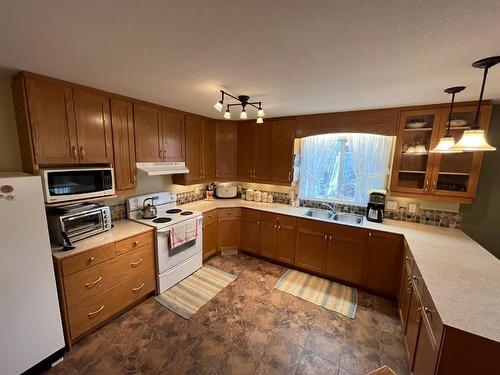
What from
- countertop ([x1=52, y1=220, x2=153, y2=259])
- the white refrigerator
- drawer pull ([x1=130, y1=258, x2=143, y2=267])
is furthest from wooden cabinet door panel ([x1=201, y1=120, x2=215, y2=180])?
the white refrigerator

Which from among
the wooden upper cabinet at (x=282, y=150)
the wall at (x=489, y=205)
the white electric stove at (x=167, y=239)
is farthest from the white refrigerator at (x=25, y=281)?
the wall at (x=489, y=205)

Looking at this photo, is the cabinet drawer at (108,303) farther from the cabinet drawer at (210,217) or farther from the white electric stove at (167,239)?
the cabinet drawer at (210,217)

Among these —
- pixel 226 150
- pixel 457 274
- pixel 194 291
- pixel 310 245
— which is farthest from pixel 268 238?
pixel 457 274

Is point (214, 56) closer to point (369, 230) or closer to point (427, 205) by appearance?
point (369, 230)

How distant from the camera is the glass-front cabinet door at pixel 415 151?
242cm

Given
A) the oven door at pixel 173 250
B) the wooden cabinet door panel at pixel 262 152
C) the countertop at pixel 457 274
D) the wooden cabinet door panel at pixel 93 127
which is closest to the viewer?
the countertop at pixel 457 274

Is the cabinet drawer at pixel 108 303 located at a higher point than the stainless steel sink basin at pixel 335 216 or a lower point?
lower

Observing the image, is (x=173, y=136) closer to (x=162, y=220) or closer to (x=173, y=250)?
(x=162, y=220)

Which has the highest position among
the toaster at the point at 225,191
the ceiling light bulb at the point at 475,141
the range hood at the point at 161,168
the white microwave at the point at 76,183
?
the ceiling light bulb at the point at 475,141

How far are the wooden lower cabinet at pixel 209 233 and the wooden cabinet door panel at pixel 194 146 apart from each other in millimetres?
642

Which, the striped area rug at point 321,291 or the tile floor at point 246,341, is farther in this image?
the striped area rug at point 321,291

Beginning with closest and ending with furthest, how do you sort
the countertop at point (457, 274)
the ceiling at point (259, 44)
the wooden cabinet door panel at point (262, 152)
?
the ceiling at point (259, 44)
the countertop at point (457, 274)
the wooden cabinet door panel at point (262, 152)

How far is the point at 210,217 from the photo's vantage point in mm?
3354

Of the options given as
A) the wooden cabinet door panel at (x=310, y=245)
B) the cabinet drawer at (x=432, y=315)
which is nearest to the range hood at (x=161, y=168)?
the wooden cabinet door panel at (x=310, y=245)
